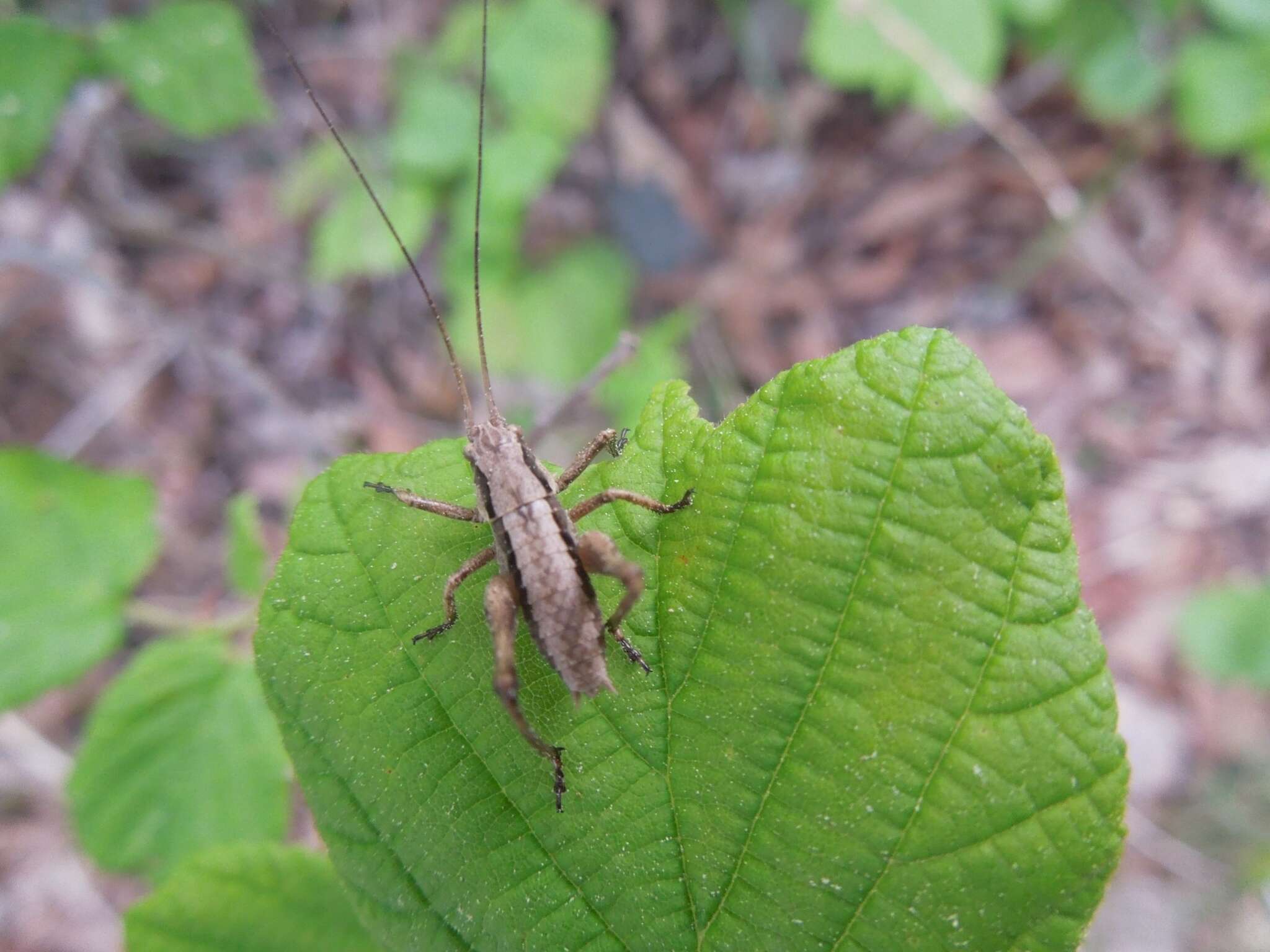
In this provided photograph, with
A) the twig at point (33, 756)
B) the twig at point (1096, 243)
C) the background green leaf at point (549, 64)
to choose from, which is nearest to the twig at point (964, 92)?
the twig at point (1096, 243)

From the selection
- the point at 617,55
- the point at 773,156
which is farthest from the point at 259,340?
the point at 773,156

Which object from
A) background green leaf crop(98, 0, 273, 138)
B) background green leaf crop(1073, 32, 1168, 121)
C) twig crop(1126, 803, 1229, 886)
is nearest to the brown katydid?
background green leaf crop(98, 0, 273, 138)

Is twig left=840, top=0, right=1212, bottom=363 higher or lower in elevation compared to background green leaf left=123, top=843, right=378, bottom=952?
higher

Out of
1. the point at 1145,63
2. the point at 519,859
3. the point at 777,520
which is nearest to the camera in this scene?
the point at 777,520

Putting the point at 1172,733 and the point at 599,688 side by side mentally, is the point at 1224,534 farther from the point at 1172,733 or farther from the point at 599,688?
the point at 599,688

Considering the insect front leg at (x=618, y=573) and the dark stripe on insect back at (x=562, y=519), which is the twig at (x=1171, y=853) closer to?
the dark stripe on insect back at (x=562, y=519)

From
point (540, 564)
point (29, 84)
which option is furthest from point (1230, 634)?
point (29, 84)

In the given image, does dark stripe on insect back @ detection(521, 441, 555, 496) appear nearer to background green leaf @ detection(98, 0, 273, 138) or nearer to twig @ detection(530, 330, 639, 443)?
twig @ detection(530, 330, 639, 443)
